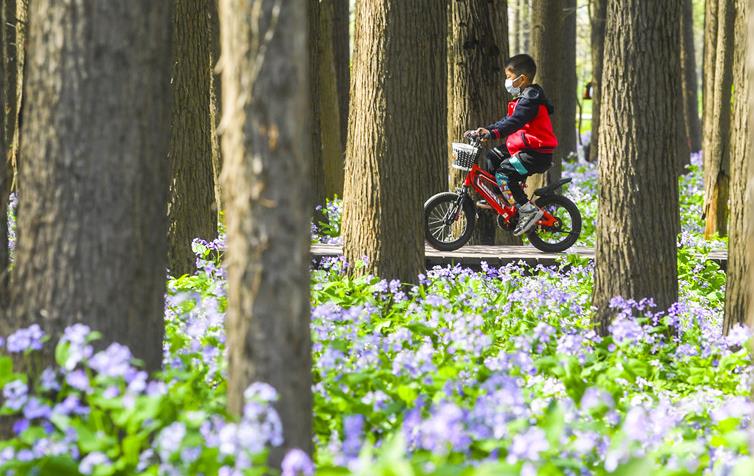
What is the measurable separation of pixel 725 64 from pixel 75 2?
33.9 ft

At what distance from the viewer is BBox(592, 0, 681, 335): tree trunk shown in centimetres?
669

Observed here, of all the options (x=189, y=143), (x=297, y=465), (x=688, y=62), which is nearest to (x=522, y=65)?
(x=189, y=143)

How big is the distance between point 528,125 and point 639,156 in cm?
297

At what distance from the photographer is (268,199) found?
3.56 meters

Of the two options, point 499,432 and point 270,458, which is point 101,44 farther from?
point 499,432

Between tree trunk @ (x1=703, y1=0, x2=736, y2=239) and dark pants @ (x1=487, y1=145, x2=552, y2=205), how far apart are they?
3393 millimetres

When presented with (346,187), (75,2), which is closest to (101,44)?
(75,2)

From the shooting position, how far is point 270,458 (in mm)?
3736

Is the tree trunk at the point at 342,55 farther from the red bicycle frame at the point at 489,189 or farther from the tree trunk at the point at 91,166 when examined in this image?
the tree trunk at the point at 91,166

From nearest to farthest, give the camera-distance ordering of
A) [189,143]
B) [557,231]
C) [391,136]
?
[391,136] → [189,143] → [557,231]

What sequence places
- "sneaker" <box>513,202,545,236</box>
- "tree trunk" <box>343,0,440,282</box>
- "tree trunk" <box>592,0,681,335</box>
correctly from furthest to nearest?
"sneaker" <box>513,202,545,236</box>
"tree trunk" <box>343,0,440,282</box>
"tree trunk" <box>592,0,681,335</box>

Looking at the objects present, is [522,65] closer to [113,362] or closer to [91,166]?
[91,166]

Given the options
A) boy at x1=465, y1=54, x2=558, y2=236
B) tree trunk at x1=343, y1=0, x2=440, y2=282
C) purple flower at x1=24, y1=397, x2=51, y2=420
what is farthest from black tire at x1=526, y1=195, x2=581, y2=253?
purple flower at x1=24, y1=397, x2=51, y2=420

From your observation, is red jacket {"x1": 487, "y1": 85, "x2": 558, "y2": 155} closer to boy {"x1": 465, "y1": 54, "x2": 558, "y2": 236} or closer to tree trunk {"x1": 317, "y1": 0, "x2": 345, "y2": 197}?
boy {"x1": 465, "y1": 54, "x2": 558, "y2": 236}
